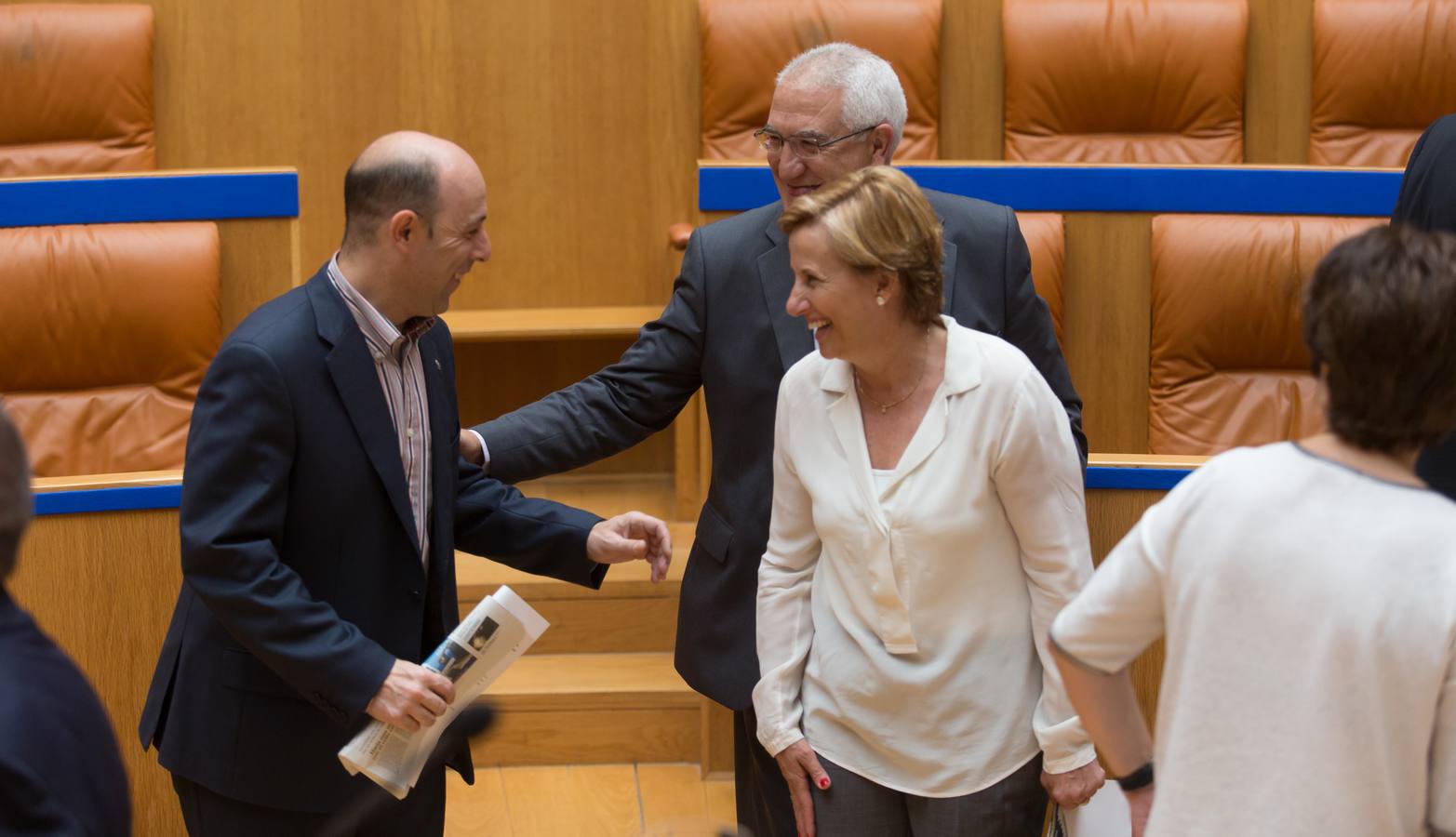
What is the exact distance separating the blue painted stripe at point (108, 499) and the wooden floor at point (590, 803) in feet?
1.71

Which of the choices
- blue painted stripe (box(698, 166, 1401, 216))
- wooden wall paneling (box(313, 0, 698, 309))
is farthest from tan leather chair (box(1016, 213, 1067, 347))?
wooden wall paneling (box(313, 0, 698, 309))

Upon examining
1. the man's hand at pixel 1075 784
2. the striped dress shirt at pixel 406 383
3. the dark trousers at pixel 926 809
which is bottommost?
the dark trousers at pixel 926 809

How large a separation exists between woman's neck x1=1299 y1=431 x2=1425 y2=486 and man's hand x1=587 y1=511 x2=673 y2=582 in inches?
24.9

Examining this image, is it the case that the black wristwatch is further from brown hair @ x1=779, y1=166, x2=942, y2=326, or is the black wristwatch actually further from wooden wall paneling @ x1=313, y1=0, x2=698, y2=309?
wooden wall paneling @ x1=313, y1=0, x2=698, y2=309

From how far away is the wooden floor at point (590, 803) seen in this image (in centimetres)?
178

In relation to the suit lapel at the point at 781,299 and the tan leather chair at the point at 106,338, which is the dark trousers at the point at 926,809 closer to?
the suit lapel at the point at 781,299

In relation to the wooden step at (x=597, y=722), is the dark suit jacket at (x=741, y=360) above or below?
above

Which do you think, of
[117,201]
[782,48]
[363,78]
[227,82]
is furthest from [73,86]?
[782,48]

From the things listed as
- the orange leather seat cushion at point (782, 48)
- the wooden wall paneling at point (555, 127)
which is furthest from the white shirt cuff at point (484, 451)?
the wooden wall paneling at point (555, 127)

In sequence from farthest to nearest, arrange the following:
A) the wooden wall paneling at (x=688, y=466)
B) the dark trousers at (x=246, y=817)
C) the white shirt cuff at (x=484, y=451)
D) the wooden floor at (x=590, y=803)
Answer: the wooden wall paneling at (x=688, y=466) → the wooden floor at (x=590, y=803) → the white shirt cuff at (x=484, y=451) → the dark trousers at (x=246, y=817)

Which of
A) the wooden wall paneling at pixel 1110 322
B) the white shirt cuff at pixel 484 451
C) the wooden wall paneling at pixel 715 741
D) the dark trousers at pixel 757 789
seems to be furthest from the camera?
the wooden wall paneling at pixel 1110 322

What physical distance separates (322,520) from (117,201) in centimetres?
109

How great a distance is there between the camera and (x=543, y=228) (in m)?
2.70

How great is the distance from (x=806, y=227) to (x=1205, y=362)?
123 cm
